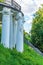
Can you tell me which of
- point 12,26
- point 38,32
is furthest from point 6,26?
point 38,32

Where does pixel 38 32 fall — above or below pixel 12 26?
below

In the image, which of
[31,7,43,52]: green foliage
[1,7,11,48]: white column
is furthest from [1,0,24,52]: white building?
[31,7,43,52]: green foliage

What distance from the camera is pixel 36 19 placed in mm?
47156

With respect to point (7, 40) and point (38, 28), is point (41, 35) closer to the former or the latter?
point (38, 28)

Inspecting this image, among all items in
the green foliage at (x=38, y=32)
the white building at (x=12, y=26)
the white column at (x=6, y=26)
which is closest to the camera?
the white column at (x=6, y=26)

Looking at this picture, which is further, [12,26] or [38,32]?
[38,32]

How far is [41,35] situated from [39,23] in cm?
201

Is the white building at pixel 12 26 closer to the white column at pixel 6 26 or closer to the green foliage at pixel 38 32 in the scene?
the white column at pixel 6 26

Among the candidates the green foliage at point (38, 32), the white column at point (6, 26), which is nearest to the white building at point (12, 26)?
the white column at point (6, 26)

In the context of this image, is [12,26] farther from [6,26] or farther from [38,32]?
[38,32]

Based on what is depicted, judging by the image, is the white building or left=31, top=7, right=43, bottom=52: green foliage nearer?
the white building

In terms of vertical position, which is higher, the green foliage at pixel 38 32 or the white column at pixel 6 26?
the white column at pixel 6 26

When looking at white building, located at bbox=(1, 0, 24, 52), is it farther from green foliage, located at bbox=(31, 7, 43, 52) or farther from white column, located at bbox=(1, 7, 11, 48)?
green foliage, located at bbox=(31, 7, 43, 52)

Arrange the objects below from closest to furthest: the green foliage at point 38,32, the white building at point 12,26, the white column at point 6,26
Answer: the white column at point 6,26
the white building at point 12,26
the green foliage at point 38,32
